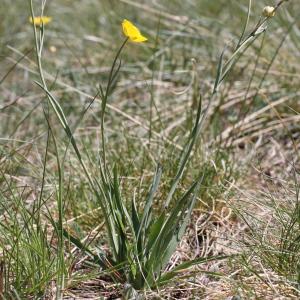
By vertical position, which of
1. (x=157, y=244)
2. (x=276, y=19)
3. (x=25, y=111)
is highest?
(x=276, y=19)

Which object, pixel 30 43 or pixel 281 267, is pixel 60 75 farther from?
pixel 281 267

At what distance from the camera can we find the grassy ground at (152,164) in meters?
1.63

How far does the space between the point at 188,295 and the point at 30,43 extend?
2284 mm

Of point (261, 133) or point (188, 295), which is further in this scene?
point (261, 133)

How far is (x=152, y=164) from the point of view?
7.41 feet

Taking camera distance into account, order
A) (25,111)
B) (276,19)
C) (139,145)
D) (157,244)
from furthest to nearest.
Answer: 1. (276,19)
2. (25,111)
3. (139,145)
4. (157,244)

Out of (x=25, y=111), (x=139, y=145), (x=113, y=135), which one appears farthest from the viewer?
(x=25, y=111)

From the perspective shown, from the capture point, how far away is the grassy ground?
163cm

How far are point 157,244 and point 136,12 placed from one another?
2.32 metres

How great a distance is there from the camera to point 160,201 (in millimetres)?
2029

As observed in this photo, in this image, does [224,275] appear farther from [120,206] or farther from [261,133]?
[261,133]

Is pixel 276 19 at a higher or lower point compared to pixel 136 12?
higher

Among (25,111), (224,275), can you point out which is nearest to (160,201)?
(224,275)

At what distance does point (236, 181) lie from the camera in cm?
219
